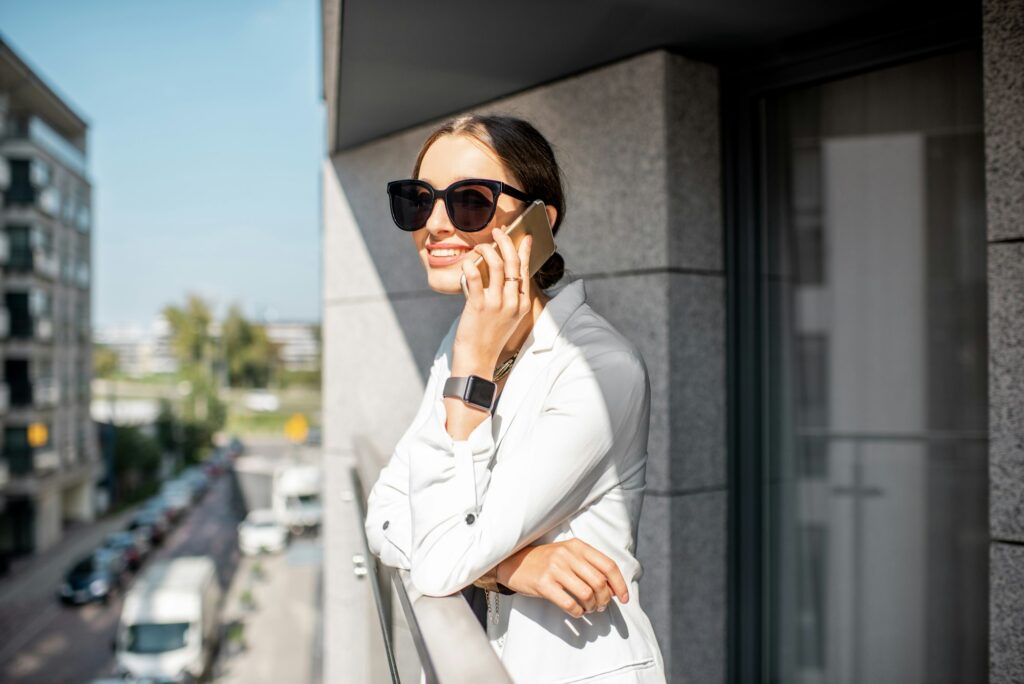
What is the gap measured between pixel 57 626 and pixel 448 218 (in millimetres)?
34360

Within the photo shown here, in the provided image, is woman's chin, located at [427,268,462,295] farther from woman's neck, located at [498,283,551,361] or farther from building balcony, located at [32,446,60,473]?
building balcony, located at [32,446,60,473]

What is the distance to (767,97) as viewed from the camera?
10.3 feet

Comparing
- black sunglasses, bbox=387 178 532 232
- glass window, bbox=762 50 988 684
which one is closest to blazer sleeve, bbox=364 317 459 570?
black sunglasses, bbox=387 178 532 232

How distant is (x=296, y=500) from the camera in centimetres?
3862

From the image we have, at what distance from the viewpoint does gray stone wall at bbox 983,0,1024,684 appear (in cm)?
208

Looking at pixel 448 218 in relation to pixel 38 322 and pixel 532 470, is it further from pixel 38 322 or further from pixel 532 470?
pixel 38 322

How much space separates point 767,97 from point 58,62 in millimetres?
108056

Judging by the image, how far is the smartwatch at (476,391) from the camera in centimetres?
138

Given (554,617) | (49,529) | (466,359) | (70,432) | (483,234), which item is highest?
(483,234)

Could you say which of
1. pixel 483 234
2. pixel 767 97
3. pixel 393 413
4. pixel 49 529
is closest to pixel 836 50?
pixel 767 97

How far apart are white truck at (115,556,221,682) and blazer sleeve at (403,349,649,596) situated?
2576cm

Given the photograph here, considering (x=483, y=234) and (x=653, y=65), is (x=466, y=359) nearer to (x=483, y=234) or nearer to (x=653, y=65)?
(x=483, y=234)

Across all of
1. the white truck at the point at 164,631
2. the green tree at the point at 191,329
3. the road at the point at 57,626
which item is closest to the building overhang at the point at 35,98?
the road at the point at 57,626

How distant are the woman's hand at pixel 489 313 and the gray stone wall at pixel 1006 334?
1409 mm
